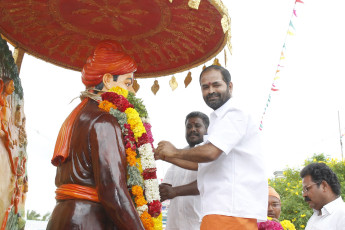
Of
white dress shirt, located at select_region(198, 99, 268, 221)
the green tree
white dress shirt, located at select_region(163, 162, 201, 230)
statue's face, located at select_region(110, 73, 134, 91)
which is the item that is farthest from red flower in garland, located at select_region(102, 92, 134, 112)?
the green tree

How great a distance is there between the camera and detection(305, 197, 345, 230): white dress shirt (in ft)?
14.7

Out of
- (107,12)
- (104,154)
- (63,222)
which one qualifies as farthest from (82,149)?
(107,12)

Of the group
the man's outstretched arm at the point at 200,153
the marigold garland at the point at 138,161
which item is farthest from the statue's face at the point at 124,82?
the man's outstretched arm at the point at 200,153

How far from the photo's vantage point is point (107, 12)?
3293mm

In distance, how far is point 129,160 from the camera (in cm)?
262

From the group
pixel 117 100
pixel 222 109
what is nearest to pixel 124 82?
pixel 117 100

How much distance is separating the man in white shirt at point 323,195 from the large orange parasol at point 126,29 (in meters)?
2.29

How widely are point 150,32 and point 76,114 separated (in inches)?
49.4

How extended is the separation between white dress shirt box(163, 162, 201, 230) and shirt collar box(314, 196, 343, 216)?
5.60 feet

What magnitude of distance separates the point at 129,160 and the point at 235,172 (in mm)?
892

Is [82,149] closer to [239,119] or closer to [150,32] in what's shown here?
[239,119]

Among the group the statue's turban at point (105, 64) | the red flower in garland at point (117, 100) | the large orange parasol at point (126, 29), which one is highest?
the large orange parasol at point (126, 29)

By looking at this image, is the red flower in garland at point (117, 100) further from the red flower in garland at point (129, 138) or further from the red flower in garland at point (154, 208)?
the red flower in garland at point (154, 208)

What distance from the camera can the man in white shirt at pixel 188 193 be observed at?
13.8 feet
